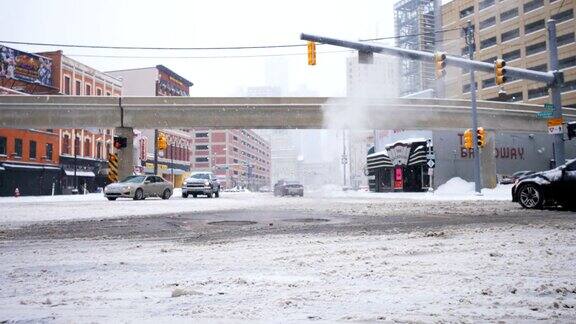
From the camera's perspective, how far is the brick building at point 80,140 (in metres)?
49.1

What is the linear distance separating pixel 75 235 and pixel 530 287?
6.67m

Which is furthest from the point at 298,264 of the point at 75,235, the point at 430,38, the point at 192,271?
the point at 430,38

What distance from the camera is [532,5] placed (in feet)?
216

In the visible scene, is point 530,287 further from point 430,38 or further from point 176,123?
point 430,38

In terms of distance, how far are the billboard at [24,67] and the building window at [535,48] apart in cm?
6819

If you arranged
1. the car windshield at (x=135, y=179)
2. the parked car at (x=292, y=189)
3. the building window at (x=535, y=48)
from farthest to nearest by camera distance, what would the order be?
the building window at (x=535, y=48)
the parked car at (x=292, y=189)
the car windshield at (x=135, y=179)

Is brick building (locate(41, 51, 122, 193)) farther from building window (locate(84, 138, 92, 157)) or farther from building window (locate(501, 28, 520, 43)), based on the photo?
building window (locate(501, 28, 520, 43))

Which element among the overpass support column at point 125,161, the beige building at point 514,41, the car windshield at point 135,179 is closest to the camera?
the car windshield at point 135,179

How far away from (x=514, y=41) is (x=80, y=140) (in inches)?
2635

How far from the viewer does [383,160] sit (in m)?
44.3

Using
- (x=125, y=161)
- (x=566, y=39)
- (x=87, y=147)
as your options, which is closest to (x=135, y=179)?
(x=125, y=161)

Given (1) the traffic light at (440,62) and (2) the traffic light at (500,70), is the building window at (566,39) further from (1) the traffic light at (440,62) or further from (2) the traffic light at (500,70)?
(1) the traffic light at (440,62)

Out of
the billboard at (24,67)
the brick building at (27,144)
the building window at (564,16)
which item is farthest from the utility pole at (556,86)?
the building window at (564,16)

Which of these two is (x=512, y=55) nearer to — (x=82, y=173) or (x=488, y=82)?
(x=488, y=82)
